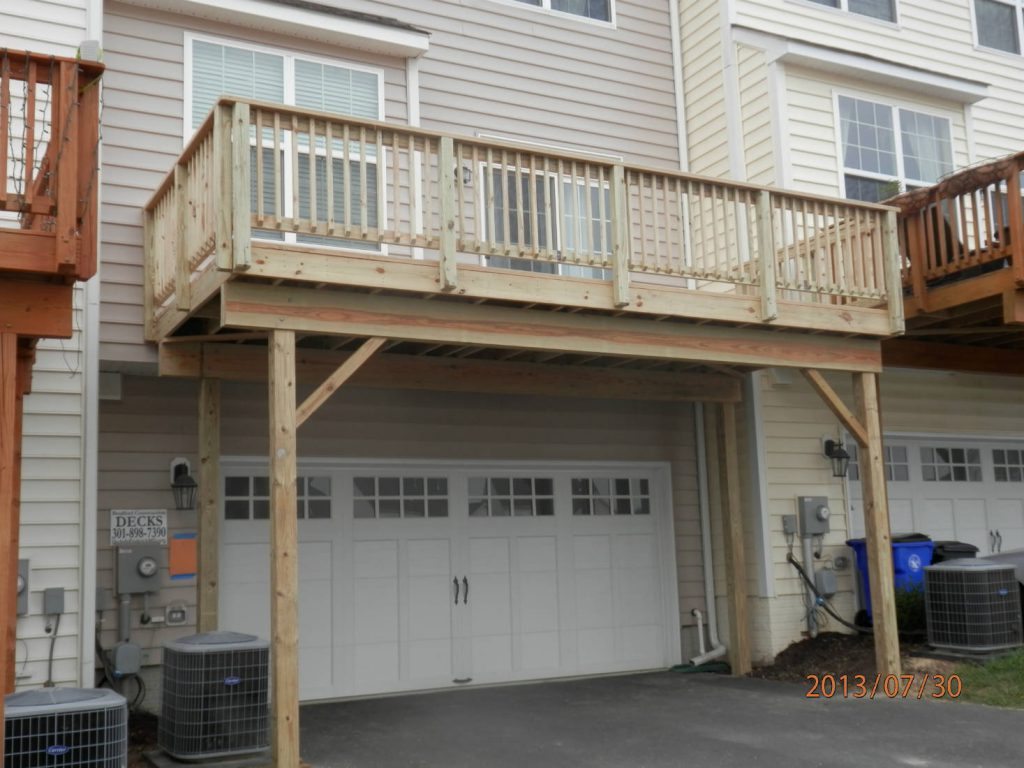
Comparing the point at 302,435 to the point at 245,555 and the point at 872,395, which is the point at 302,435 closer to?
the point at 245,555

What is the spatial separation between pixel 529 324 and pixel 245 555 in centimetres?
322

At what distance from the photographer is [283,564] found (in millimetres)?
6125

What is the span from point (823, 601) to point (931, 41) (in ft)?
21.9

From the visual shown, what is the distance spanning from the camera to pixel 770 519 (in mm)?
10328

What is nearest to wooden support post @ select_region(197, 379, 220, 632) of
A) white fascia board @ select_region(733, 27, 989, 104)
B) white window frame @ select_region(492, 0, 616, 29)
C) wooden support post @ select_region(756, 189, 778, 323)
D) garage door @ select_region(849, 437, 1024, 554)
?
wooden support post @ select_region(756, 189, 778, 323)

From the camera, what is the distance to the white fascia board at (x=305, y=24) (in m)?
8.72

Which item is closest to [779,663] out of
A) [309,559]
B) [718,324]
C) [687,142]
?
[718,324]

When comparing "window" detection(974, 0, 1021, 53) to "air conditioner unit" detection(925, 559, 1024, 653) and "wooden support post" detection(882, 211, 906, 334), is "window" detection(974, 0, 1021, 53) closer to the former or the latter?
"wooden support post" detection(882, 211, 906, 334)

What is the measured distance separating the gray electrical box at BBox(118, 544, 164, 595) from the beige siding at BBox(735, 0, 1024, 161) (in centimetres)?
770

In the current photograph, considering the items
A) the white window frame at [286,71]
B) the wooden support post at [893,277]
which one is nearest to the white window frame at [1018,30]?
the wooden support post at [893,277]

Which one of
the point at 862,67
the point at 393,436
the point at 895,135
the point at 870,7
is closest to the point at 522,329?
the point at 393,436

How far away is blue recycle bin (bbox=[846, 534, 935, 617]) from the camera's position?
10.2m
